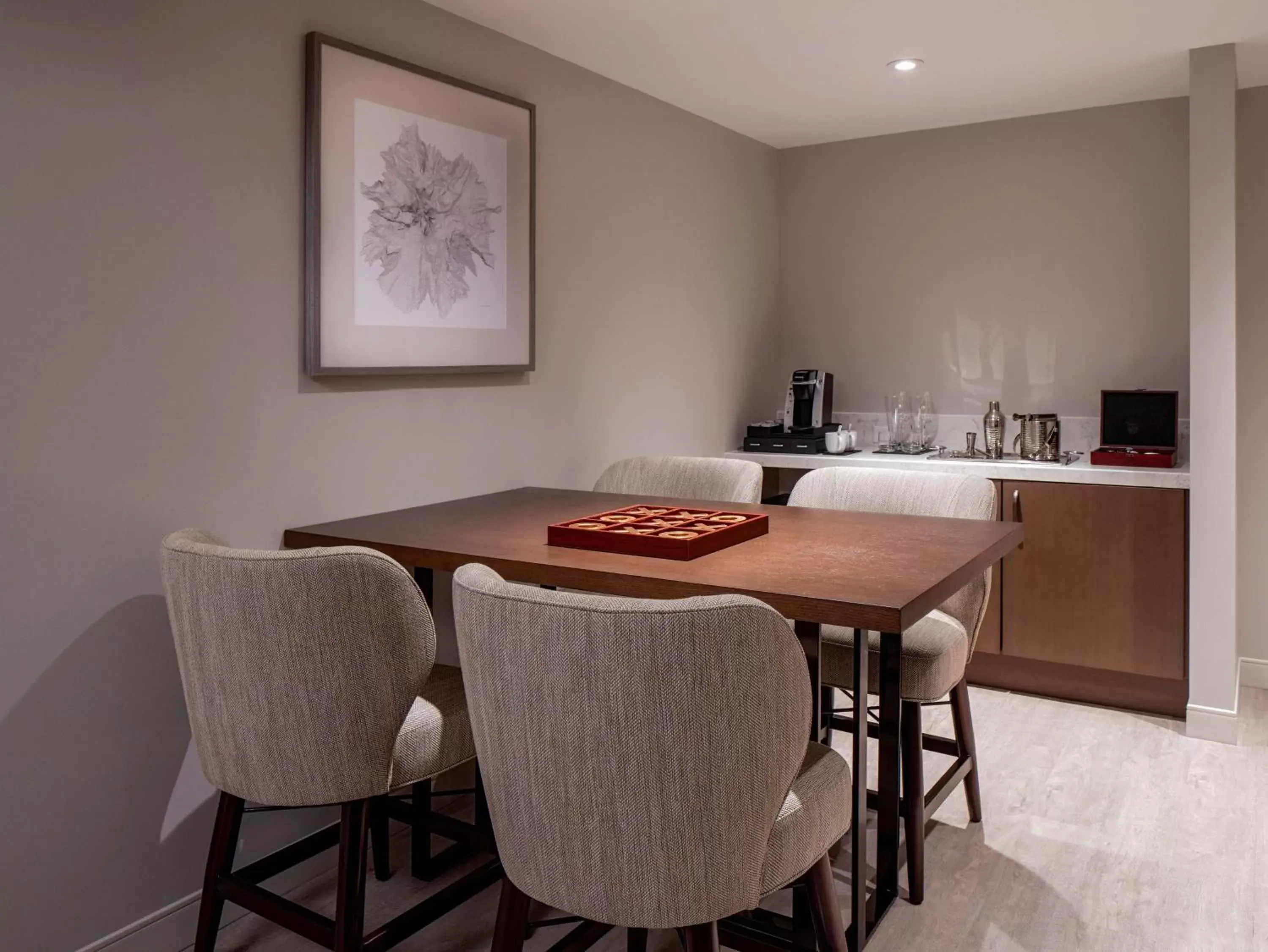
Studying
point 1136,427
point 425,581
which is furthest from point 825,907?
point 1136,427

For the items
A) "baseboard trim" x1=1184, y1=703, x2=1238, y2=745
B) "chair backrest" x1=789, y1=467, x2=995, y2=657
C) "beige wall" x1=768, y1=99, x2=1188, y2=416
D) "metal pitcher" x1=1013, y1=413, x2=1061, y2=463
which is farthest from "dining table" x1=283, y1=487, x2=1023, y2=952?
"beige wall" x1=768, y1=99, x2=1188, y2=416

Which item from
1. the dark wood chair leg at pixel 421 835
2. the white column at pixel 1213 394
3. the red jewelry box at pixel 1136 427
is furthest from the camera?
the red jewelry box at pixel 1136 427

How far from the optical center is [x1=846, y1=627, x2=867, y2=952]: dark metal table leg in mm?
1849

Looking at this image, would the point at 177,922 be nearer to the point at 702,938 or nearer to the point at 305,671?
the point at 305,671

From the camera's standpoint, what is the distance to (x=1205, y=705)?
3406 mm

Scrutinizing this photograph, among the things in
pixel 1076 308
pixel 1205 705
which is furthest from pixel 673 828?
pixel 1076 308

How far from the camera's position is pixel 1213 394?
3.29m

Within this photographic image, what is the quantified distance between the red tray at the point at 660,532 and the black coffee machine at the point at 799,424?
5.78 feet

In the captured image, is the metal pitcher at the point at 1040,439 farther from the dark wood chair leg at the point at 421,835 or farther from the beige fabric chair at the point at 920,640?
the dark wood chair leg at the point at 421,835

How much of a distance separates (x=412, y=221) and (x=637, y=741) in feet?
5.84

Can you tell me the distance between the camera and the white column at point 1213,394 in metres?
3.25

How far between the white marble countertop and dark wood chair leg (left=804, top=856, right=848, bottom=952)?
6.19 feet

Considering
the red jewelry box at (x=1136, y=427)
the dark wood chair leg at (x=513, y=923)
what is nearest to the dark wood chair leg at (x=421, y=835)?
the dark wood chair leg at (x=513, y=923)

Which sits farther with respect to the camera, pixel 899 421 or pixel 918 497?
pixel 899 421
